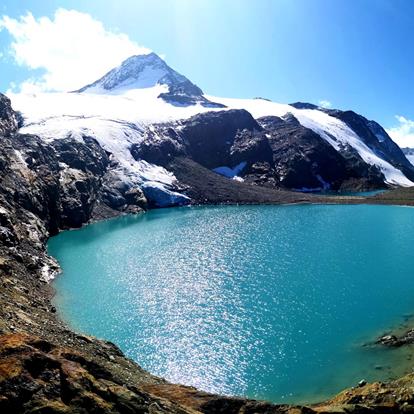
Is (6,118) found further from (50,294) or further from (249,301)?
(249,301)

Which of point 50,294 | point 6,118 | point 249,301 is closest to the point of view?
point 249,301

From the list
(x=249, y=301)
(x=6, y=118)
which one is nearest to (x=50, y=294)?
(x=249, y=301)

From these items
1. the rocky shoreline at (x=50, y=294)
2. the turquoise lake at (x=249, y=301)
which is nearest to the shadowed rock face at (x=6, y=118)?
the rocky shoreline at (x=50, y=294)

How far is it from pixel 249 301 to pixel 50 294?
28.8 m

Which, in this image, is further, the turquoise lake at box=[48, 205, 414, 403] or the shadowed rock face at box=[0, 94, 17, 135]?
the shadowed rock face at box=[0, 94, 17, 135]

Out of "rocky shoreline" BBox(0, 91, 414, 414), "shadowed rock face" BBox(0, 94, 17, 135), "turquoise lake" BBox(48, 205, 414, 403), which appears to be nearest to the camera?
"rocky shoreline" BBox(0, 91, 414, 414)

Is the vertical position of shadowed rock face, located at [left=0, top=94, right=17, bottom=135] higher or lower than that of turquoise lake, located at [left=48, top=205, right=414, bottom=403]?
higher

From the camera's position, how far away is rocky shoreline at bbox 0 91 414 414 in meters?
19.9

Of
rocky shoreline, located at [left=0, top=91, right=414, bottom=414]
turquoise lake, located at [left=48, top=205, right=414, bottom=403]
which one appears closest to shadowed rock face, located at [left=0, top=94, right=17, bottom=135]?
rocky shoreline, located at [left=0, top=91, right=414, bottom=414]

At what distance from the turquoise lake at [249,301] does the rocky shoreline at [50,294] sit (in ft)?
21.4

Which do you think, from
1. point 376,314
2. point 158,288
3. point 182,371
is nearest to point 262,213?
point 158,288

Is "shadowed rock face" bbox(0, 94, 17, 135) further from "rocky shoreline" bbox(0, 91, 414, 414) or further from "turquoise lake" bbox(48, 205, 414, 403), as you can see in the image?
"turquoise lake" bbox(48, 205, 414, 403)

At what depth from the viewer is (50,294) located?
219 ft

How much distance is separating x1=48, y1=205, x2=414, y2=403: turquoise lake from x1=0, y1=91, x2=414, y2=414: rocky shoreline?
6517mm
